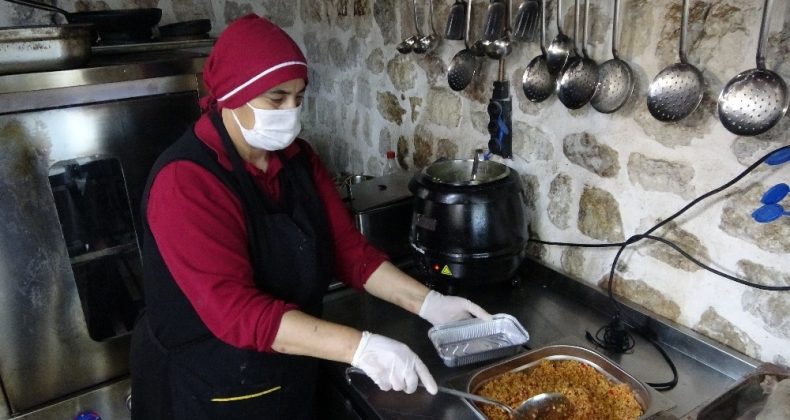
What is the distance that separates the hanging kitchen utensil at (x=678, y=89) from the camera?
1.00m

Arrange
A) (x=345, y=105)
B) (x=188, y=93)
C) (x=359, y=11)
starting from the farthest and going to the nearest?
(x=345, y=105) → (x=359, y=11) → (x=188, y=93)

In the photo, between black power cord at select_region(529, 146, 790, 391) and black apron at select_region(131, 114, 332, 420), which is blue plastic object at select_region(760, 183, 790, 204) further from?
black apron at select_region(131, 114, 332, 420)

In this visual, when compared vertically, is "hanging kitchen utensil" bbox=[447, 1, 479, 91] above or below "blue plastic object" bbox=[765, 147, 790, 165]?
above

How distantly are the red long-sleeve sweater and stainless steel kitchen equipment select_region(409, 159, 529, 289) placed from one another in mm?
415

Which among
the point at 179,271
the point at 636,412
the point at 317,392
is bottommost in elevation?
the point at 317,392

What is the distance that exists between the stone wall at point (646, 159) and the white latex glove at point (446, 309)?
0.34 meters

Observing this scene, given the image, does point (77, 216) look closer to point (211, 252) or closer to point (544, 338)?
point (211, 252)

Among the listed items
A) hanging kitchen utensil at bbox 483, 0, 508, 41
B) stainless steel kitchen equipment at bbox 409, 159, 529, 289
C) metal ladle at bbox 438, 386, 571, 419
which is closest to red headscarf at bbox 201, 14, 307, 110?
stainless steel kitchen equipment at bbox 409, 159, 529, 289

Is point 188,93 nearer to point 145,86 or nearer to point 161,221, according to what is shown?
point 145,86

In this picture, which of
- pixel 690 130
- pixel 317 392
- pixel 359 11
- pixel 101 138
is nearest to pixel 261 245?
pixel 317 392

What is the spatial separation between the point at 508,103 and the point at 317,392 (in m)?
0.85

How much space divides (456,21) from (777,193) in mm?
867

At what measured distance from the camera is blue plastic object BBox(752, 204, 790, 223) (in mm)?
917

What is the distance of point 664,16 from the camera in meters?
1.06
